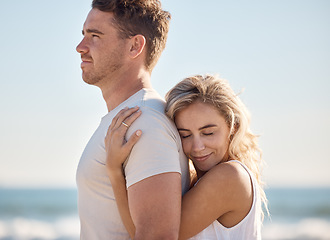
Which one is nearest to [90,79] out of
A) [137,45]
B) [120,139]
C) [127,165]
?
[137,45]

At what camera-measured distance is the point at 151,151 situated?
2.38 m

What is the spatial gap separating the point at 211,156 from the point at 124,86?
714mm

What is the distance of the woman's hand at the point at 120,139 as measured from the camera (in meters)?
2.44

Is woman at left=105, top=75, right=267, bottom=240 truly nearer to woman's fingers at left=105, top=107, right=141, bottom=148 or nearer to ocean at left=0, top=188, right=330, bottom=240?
woman's fingers at left=105, top=107, right=141, bottom=148

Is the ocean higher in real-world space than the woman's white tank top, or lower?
higher

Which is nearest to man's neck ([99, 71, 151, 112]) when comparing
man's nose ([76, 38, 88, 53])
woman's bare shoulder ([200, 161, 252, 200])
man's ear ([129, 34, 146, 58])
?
man's ear ([129, 34, 146, 58])

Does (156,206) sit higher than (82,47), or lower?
lower

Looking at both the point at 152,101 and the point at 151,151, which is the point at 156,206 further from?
the point at 152,101

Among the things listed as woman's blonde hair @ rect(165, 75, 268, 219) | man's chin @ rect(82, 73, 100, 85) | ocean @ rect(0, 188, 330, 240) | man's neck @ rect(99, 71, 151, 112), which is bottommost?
woman's blonde hair @ rect(165, 75, 268, 219)

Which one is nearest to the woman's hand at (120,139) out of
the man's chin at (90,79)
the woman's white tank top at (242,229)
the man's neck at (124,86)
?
the man's neck at (124,86)

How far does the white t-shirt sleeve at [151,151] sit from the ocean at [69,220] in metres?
14.7

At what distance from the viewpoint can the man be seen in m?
2.31

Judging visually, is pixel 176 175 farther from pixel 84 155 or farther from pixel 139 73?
pixel 139 73

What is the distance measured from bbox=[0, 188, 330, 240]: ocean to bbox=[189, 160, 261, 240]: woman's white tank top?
1441 centimetres
